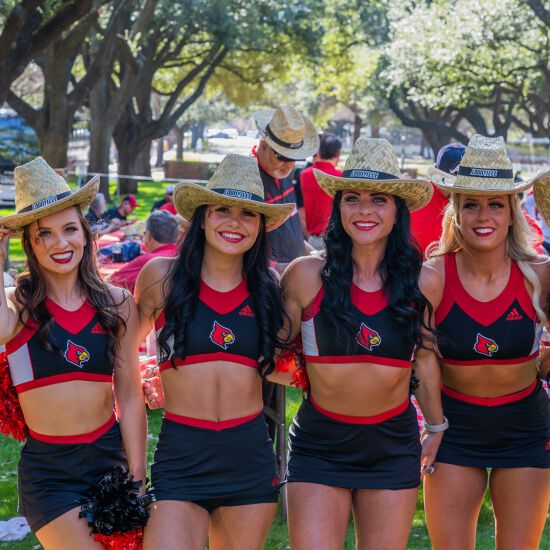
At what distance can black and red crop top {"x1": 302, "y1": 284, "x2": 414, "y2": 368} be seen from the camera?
388 centimetres

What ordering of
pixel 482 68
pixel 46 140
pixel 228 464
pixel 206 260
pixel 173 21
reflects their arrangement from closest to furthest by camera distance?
pixel 228 464, pixel 206 260, pixel 46 140, pixel 173 21, pixel 482 68

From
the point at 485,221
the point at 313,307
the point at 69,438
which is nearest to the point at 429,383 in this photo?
the point at 313,307

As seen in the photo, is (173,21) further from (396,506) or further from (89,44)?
(396,506)

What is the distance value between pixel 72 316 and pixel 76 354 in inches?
6.6

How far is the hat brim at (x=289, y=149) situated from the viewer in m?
6.34

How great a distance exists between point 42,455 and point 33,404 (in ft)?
0.68

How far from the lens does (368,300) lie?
3959 mm

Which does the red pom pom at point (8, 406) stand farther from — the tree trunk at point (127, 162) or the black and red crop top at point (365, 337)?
the tree trunk at point (127, 162)

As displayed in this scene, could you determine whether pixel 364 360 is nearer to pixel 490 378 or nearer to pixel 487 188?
pixel 490 378

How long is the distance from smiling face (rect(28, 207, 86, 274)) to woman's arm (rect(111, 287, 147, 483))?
24 cm

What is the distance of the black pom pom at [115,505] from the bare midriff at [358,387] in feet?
2.84

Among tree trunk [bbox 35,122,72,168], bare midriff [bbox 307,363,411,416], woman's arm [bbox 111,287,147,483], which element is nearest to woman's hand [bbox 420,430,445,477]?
bare midriff [bbox 307,363,411,416]

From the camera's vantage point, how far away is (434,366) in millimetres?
4109

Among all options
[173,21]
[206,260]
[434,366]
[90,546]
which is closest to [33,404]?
[90,546]
